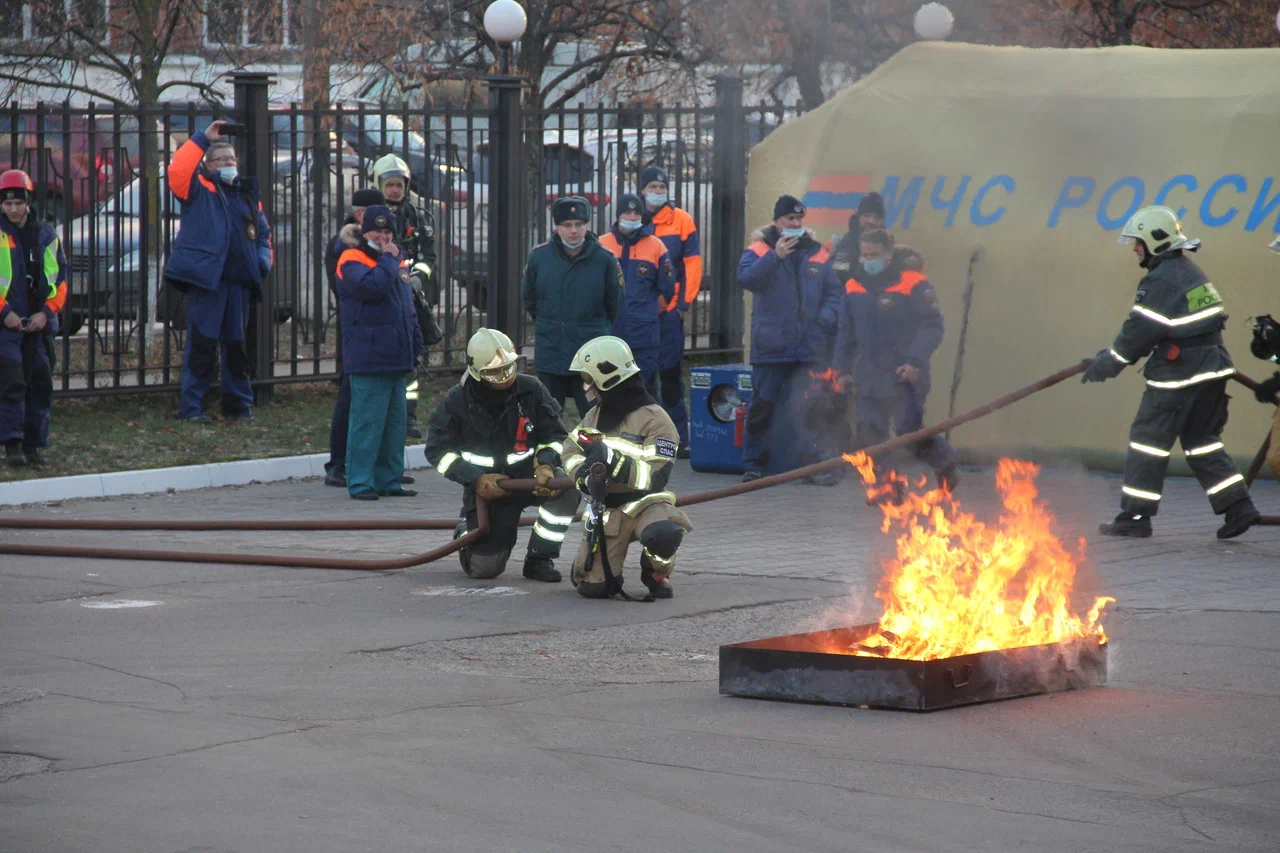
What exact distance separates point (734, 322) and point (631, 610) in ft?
34.0

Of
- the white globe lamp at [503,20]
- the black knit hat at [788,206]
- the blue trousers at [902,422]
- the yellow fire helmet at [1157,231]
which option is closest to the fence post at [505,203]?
the white globe lamp at [503,20]

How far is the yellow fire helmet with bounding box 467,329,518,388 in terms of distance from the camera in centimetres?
1010

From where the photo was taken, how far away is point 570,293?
13359 millimetres

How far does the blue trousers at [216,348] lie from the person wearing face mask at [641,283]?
10.1 ft

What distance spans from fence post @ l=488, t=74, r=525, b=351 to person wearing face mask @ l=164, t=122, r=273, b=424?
2.50 m

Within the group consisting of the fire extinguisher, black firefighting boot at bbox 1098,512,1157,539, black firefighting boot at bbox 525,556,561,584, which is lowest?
black firefighting boot at bbox 525,556,561,584

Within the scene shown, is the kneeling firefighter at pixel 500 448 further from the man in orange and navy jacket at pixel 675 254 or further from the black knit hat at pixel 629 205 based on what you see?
the man in orange and navy jacket at pixel 675 254

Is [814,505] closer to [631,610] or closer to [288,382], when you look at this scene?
[631,610]

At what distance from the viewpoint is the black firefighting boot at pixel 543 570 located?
1016 centimetres

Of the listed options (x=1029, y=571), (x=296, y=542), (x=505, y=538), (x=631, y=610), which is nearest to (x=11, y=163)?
(x=296, y=542)

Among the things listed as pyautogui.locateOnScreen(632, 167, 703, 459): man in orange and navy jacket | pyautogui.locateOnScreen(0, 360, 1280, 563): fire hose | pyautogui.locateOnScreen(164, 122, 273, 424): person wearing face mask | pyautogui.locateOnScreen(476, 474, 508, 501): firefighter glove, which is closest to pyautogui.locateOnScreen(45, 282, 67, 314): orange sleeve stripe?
pyautogui.locateOnScreen(164, 122, 273, 424): person wearing face mask

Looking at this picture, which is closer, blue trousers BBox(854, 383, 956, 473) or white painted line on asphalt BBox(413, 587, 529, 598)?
white painted line on asphalt BBox(413, 587, 529, 598)

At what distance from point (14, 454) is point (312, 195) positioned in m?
4.25

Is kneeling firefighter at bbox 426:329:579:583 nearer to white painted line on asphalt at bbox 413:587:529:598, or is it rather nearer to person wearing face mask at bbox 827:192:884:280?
white painted line on asphalt at bbox 413:587:529:598
